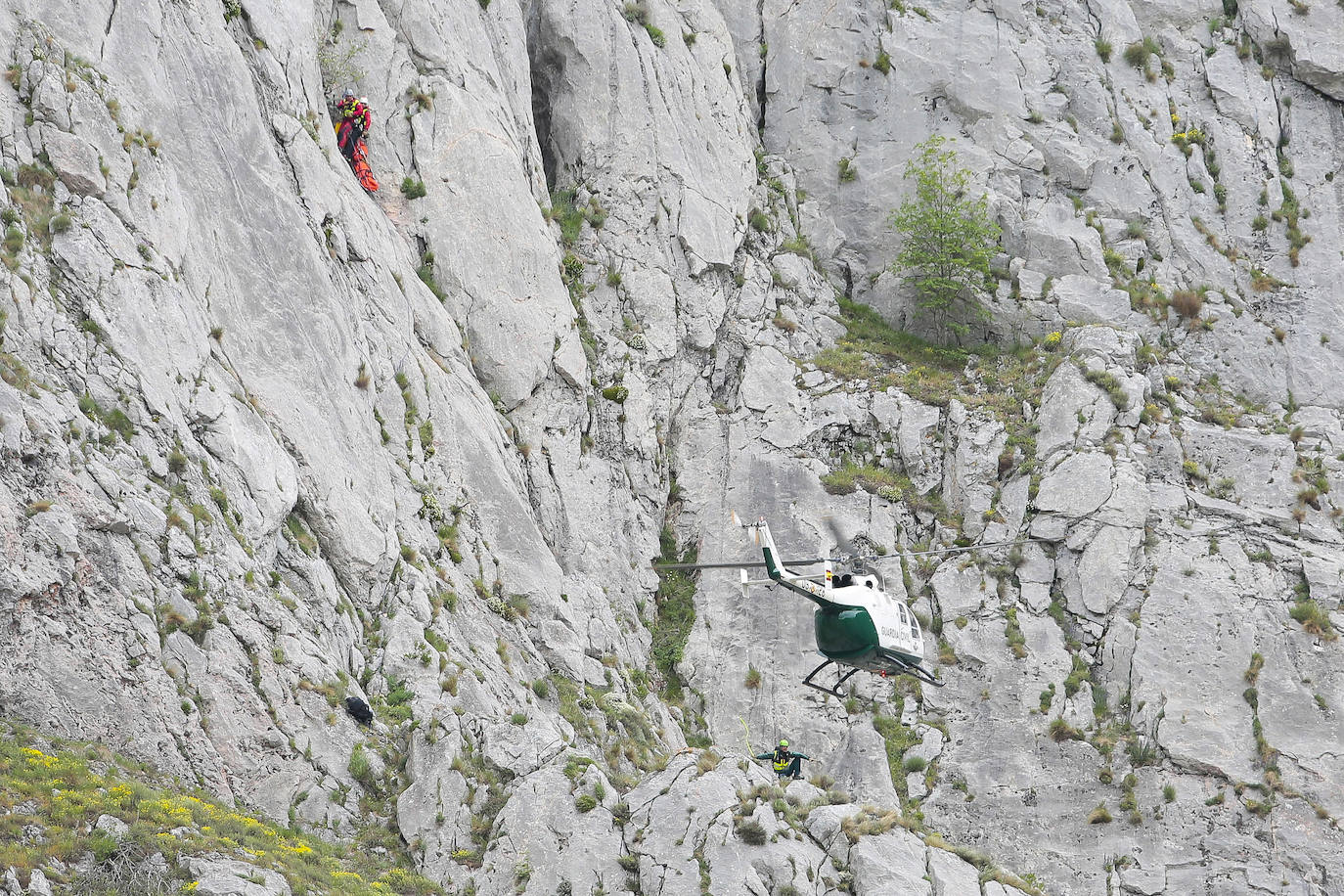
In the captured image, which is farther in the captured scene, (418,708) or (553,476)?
(553,476)

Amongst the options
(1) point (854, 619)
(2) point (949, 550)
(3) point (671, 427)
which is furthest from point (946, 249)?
(1) point (854, 619)

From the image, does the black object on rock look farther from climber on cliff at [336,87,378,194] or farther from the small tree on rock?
the small tree on rock

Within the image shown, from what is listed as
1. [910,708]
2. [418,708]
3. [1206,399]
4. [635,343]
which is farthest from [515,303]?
[1206,399]

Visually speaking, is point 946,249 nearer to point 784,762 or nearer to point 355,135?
point 355,135

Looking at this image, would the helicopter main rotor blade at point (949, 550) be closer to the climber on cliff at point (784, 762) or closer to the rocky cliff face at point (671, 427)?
the rocky cliff face at point (671, 427)

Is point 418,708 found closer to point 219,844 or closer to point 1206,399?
point 219,844

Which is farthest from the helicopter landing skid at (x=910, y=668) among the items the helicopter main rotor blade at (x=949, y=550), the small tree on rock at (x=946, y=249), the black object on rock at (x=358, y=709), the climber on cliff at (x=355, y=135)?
the climber on cliff at (x=355, y=135)

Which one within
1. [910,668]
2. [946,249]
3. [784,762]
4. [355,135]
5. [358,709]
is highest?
[355,135]
